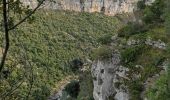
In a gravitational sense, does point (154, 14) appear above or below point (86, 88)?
above

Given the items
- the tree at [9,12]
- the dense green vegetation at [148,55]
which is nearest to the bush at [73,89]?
the dense green vegetation at [148,55]

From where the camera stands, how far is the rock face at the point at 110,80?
2774cm

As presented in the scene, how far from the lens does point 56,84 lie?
6556 cm

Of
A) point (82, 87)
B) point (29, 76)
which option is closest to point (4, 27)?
point (29, 76)

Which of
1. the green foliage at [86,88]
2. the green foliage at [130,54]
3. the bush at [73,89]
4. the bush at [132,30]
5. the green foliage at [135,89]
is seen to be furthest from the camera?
the bush at [73,89]

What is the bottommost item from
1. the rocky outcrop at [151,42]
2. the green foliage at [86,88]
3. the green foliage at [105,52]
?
the green foliage at [86,88]

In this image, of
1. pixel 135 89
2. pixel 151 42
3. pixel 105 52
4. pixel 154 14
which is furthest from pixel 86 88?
pixel 135 89

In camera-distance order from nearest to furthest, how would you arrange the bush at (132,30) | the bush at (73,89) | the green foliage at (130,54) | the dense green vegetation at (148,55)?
the dense green vegetation at (148,55)
the green foliage at (130,54)
the bush at (132,30)
the bush at (73,89)

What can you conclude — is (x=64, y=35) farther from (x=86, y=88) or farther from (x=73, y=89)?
(x=86, y=88)

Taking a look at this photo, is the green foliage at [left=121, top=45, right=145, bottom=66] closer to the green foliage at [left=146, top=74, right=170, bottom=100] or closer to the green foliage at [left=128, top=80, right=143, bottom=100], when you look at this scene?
the green foliage at [left=128, top=80, right=143, bottom=100]

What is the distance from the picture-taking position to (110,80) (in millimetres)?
30062

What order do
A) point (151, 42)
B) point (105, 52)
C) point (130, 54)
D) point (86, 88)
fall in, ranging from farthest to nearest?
1. point (86, 88)
2. point (105, 52)
3. point (151, 42)
4. point (130, 54)

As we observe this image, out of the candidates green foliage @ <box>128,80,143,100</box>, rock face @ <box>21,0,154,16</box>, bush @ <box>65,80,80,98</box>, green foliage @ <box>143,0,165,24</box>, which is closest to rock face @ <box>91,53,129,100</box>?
green foliage @ <box>128,80,143,100</box>

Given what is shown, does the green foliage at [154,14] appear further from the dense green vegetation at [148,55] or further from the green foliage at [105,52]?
the green foliage at [105,52]
